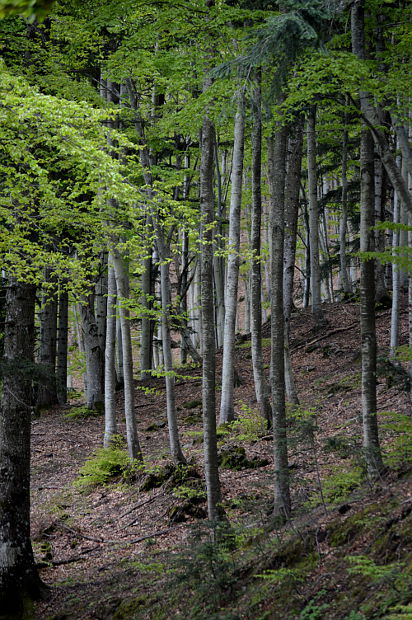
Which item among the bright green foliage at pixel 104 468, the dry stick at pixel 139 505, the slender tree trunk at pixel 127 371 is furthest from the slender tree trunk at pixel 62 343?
the dry stick at pixel 139 505

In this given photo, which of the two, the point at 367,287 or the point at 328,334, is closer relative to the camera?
the point at 367,287

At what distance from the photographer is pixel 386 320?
1587cm

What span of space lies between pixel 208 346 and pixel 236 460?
3771 millimetres

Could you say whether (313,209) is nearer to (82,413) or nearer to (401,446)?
(82,413)

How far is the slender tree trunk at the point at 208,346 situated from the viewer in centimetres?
761

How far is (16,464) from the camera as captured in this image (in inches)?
309

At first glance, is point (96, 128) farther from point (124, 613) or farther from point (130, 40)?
point (124, 613)

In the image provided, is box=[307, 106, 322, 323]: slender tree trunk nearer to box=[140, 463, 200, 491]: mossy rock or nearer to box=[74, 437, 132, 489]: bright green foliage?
box=[74, 437, 132, 489]: bright green foliage

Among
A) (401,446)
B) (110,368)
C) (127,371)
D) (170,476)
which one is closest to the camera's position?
(401,446)

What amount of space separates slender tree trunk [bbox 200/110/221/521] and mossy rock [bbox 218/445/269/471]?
2.82 m

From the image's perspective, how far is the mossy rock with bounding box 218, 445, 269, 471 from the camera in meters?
10.4

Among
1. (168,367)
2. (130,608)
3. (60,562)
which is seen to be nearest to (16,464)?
(60,562)

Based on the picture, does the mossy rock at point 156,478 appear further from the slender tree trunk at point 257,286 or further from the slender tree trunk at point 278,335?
the slender tree trunk at point 278,335

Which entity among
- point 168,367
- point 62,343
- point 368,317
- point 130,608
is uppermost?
point 368,317
